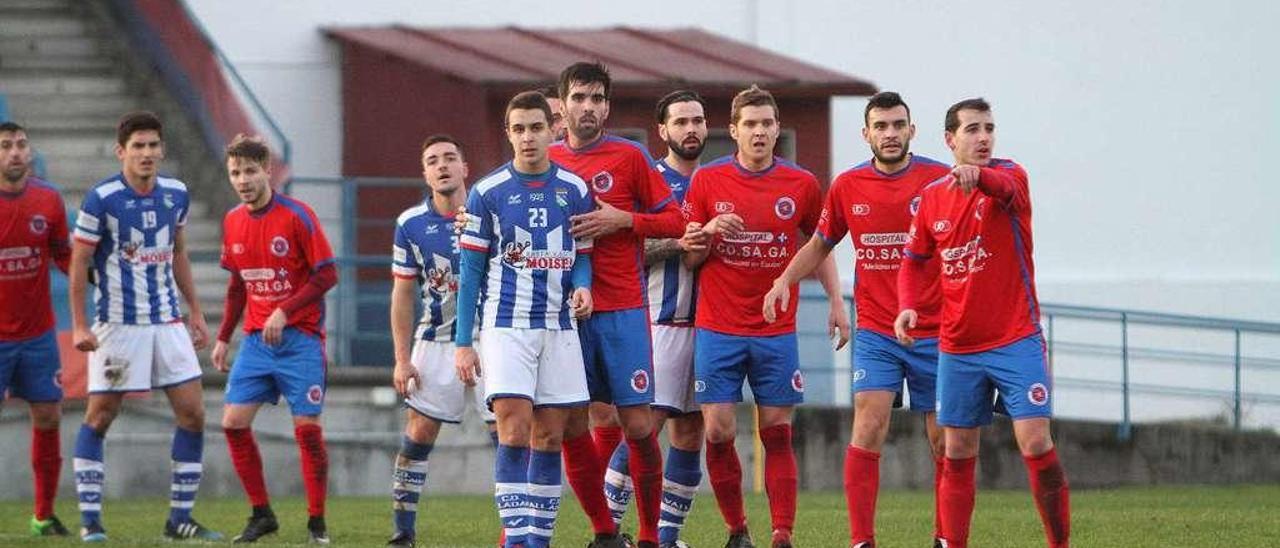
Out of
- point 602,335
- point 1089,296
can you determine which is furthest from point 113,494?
point 1089,296

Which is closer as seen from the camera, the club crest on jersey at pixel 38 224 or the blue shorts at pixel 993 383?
the blue shorts at pixel 993 383

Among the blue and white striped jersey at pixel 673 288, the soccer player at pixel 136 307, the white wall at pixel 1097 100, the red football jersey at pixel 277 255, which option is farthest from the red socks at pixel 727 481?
the white wall at pixel 1097 100

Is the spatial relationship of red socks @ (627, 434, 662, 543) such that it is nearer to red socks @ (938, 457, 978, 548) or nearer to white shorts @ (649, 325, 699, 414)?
white shorts @ (649, 325, 699, 414)

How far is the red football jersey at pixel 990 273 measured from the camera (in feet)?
33.2

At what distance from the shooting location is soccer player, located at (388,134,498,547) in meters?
12.4

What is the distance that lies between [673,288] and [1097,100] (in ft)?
Answer: 54.5

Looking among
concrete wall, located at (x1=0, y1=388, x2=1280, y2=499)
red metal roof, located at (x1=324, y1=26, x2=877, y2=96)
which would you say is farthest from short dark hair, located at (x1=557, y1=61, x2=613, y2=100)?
red metal roof, located at (x1=324, y1=26, x2=877, y2=96)

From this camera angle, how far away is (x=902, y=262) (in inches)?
432

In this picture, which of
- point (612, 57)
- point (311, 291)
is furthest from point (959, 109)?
point (612, 57)

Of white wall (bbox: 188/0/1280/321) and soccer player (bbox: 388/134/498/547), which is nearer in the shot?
soccer player (bbox: 388/134/498/547)

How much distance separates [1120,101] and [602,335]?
710 inches

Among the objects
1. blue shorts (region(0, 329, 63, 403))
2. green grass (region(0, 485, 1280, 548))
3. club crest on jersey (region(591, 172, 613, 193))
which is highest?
club crest on jersey (region(591, 172, 613, 193))

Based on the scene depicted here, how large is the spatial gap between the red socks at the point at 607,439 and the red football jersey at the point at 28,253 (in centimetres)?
347

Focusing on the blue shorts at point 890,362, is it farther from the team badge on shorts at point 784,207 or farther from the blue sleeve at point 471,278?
the blue sleeve at point 471,278
